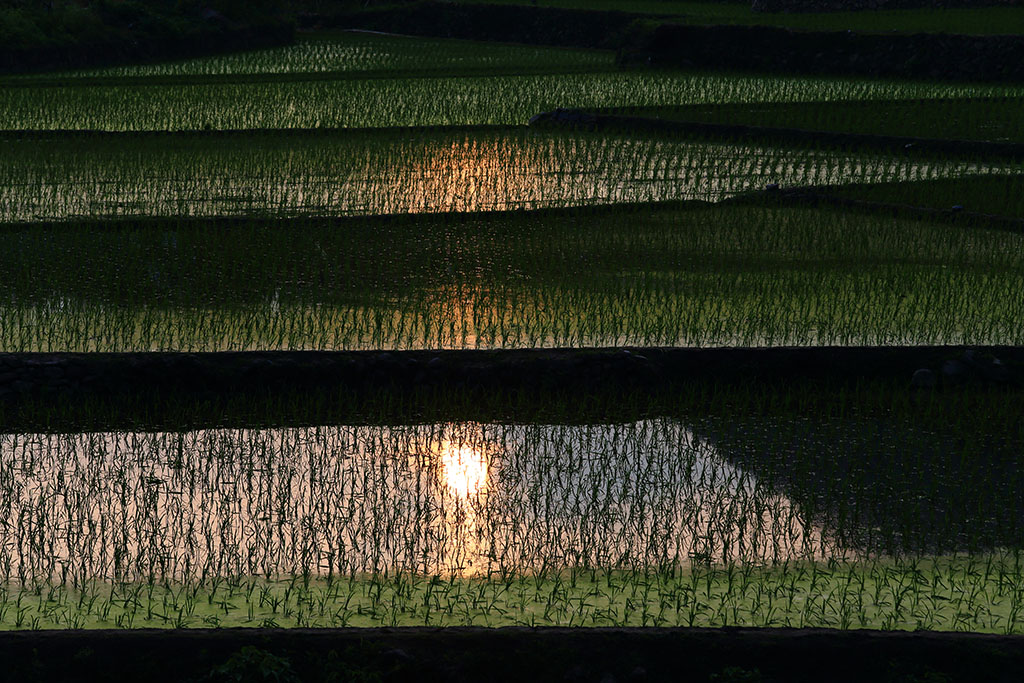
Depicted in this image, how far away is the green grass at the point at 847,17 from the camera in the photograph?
67.7 feet

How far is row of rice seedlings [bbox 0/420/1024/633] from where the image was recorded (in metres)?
3.75

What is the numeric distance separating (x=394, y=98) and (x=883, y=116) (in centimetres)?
597

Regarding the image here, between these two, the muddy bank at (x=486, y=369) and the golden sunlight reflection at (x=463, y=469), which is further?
the muddy bank at (x=486, y=369)

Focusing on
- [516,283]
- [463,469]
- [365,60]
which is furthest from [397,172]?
[365,60]

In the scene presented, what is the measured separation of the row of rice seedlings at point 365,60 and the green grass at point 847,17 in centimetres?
231

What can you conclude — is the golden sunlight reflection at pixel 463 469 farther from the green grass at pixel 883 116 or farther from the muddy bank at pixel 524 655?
the green grass at pixel 883 116

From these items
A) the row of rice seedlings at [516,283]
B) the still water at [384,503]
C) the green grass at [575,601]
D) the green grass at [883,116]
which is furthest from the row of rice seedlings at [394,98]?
the green grass at [575,601]

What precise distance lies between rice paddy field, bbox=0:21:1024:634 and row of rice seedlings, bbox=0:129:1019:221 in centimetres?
6

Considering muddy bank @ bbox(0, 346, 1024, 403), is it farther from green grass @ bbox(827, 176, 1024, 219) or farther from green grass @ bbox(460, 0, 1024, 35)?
green grass @ bbox(460, 0, 1024, 35)

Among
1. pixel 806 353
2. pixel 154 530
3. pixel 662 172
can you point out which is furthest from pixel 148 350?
pixel 662 172

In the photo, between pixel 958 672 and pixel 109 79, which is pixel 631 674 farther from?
pixel 109 79

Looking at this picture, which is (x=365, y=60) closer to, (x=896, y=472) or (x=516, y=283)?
(x=516, y=283)

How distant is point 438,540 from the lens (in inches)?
169

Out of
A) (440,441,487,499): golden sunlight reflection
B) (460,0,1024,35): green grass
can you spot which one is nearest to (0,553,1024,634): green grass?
(440,441,487,499): golden sunlight reflection
